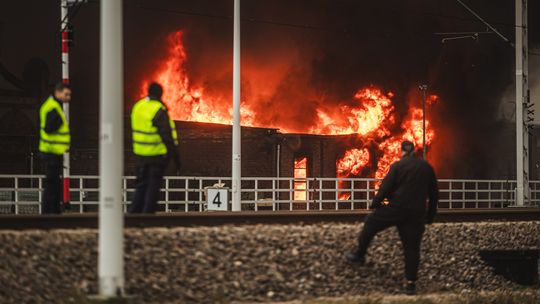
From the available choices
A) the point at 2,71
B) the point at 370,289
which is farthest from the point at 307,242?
the point at 2,71

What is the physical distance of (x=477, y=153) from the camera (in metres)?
66.1

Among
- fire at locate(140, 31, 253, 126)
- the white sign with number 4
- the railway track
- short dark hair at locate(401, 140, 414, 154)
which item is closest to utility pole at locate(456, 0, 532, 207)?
the white sign with number 4

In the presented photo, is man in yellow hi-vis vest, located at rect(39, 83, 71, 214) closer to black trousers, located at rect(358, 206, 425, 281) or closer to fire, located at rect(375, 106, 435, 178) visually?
black trousers, located at rect(358, 206, 425, 281)

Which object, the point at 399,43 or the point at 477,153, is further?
the point at 477,153

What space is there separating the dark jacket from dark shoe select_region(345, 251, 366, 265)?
891 mm

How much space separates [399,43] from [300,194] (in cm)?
1919

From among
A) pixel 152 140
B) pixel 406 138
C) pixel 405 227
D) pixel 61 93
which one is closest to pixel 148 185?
pixel 152 140

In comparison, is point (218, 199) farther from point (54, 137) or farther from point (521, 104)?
point (521, 104)

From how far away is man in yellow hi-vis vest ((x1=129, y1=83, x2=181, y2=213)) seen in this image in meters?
13.0

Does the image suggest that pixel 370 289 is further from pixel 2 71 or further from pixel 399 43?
pixel 399 43

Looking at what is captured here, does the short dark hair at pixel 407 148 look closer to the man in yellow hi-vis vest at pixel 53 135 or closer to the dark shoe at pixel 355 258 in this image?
the dark shoe at pixel 355 258

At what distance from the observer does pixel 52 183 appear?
14.2 metres

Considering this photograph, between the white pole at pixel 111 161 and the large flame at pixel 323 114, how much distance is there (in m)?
36.0

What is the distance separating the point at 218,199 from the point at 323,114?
1154 inches
